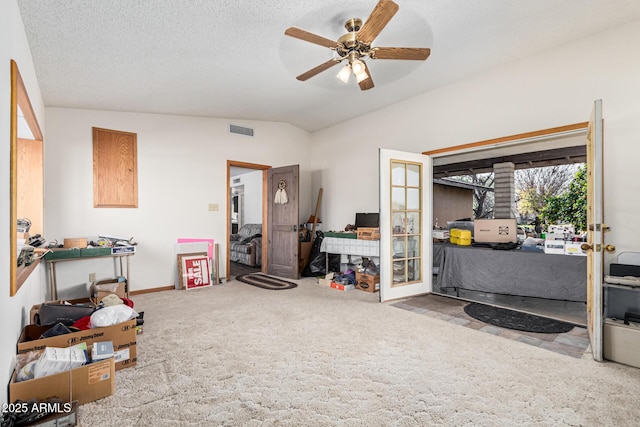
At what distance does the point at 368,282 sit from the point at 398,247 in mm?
783

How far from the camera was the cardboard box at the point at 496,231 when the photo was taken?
4109 millimetres

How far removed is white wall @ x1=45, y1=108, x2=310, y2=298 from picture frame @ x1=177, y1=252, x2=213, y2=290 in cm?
18

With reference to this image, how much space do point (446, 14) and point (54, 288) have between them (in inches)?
211

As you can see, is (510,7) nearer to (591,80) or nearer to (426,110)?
(591,80)

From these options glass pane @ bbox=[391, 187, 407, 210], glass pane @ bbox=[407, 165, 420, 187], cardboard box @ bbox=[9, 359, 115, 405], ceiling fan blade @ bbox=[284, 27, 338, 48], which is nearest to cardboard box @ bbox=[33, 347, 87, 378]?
cardboard box @ bbox=[9, 359, 115, 405]

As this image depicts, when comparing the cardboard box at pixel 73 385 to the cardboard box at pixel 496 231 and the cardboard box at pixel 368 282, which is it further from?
the cardboard box at pixel 496 231

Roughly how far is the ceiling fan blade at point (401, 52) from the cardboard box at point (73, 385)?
3008mm

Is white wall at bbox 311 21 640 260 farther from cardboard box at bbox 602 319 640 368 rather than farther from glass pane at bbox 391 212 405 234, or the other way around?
glass pane at bbox 391 212 405 234

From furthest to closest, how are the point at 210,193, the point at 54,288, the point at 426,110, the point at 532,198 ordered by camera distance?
the point at 532,198
the point at 210,193
the point at 426,110
the point at 54,288

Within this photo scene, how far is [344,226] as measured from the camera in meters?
5.92

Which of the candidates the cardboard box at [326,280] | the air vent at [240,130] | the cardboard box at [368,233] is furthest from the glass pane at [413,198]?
the air vent at [240,130]

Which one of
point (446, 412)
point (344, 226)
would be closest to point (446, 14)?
point (446, 412)

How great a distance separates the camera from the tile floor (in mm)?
2662

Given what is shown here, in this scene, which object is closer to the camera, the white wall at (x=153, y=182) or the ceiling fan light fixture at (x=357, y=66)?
the ceiling fan light fixture at (x=357, y=66)
